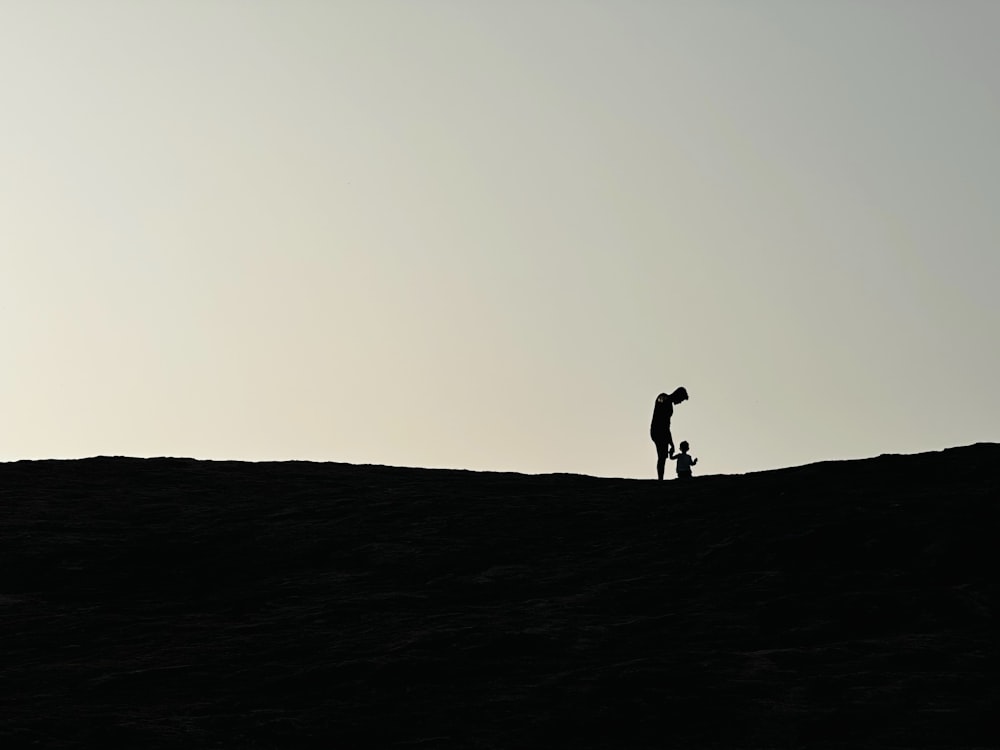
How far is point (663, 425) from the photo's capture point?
23328 mm

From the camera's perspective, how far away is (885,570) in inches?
548

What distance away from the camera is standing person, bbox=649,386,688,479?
917 inches

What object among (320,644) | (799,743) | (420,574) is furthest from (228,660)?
(799,743)

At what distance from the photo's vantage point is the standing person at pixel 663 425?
2330cm

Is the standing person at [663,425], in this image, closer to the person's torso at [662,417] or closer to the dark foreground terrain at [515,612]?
the person's torso at [662,417]

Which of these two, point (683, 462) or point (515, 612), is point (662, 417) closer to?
point (683, 462)

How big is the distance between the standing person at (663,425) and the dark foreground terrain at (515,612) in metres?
2.33

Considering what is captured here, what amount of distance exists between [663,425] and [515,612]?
10.0 m

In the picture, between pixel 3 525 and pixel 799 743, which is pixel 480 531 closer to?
pixel 3 525

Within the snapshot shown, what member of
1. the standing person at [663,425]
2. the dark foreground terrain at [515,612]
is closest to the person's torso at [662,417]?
the standing person at [663,425]

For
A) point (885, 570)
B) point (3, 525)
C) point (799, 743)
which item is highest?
point (3, 525)

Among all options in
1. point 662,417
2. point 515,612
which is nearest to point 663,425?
point 662,417

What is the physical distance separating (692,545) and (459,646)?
4.37 meters

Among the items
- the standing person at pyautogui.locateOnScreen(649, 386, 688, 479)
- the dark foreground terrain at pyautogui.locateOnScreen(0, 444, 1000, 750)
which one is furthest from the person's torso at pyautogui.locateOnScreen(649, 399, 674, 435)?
the dark foreground terrain at pyautogui.locateOnScreen(0, 444, 1000, 750)
